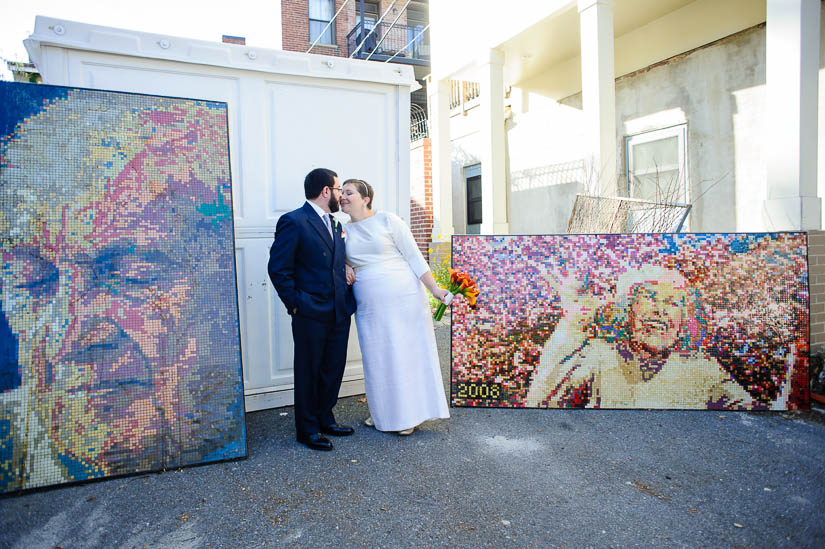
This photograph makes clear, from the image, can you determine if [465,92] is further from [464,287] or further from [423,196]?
[464,287]

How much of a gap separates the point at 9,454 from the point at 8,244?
1.15m

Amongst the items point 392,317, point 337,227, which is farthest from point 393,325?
point 337,227

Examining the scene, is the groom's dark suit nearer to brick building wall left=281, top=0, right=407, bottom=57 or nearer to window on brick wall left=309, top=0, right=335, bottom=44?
brick building wall left=281, top=0, right=407, bottom=57

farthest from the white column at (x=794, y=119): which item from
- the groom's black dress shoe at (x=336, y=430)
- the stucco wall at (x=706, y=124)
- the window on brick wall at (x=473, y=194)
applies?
the window on brick wall at (x=473, y=194)

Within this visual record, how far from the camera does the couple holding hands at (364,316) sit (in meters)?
3.52

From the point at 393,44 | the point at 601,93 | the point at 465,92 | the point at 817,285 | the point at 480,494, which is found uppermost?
the point at 393,44

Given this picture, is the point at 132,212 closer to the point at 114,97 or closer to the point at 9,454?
the point at 114,97

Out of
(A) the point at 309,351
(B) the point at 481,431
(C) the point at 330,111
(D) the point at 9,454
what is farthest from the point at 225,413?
(C) the point at 330,111

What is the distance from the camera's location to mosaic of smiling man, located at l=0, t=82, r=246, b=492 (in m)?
2.89

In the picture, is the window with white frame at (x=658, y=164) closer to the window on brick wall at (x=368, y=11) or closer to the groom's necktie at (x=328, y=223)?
the groom's necktie at (x=328, y=223)

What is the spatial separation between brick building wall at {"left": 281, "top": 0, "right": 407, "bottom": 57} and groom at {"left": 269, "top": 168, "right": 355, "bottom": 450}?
663 inches

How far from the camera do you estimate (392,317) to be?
145 inches

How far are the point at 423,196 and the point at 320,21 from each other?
1258 centimetres

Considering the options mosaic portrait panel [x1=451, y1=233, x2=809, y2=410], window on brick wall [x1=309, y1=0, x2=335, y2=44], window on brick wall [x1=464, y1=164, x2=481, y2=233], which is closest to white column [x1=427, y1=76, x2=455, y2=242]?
window on brick wall [x1=464, y1=164, x2=481, y2=233]
